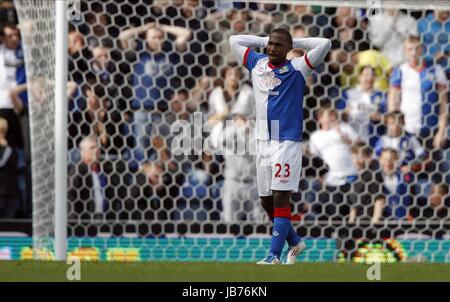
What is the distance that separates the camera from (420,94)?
445 inches

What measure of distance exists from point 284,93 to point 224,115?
3293mm

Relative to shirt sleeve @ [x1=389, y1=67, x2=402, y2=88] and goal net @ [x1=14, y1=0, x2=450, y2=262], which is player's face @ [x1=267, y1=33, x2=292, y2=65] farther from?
shirt sleeve @ [x1=389, y1=67, x2=402, y2=88]

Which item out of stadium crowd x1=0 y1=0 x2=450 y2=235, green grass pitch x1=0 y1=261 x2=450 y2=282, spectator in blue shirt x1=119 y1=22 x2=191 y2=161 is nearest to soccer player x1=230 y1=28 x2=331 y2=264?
green grass pitch x1=0 y1=261 x2=450 y2=282

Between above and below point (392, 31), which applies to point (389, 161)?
Answer: below

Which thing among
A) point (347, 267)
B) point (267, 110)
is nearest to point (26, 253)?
point (267, 110)

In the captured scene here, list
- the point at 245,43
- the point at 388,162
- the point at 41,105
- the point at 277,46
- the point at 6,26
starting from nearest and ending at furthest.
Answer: the point at 277,46
the point at 245,43
the point at 41,105
the point at 388,162
the point at 6,26

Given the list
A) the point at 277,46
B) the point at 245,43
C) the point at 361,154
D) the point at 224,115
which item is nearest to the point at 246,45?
the point at 245,43

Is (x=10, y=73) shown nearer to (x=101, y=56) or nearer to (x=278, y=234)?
(x=101, y=56)

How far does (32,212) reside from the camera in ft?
36.7

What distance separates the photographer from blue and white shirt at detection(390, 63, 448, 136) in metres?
11.3

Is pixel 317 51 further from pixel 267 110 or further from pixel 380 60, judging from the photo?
pixel 380 60

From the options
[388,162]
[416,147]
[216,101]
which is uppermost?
[216,101]

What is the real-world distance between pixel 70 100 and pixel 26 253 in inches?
63.8

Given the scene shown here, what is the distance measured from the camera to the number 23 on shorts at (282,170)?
797 cm
